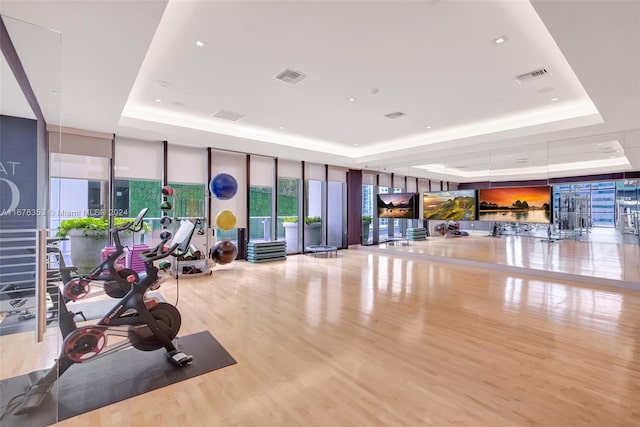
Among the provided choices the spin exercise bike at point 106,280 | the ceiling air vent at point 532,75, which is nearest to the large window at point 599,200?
the ceiling air vent at point 532,75

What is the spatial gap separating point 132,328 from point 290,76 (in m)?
3.98

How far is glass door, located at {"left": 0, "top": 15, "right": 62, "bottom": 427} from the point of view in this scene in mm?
2152

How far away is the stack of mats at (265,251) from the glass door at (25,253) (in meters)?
5.72

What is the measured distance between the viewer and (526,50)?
12.7 ft

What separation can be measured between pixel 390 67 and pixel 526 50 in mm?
1714

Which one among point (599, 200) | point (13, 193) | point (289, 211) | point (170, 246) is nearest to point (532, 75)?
point (599, 200)

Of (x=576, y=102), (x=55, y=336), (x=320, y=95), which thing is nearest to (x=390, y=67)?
(x=320, y=95)

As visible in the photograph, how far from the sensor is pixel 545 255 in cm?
789

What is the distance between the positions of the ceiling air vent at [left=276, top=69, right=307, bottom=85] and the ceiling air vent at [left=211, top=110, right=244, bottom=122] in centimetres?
210

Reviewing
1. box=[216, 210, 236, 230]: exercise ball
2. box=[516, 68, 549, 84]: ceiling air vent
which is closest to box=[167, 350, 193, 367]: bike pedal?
box=[216, 210, 236, 230]: exercise ball

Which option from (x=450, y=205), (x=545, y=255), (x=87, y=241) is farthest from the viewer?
(x=450, y=205)

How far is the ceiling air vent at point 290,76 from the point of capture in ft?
15.0

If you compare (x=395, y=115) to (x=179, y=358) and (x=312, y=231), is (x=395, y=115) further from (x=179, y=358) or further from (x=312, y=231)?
(x=179, y=358)

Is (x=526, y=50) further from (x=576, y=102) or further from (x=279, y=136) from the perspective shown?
(x=279, y=136)
